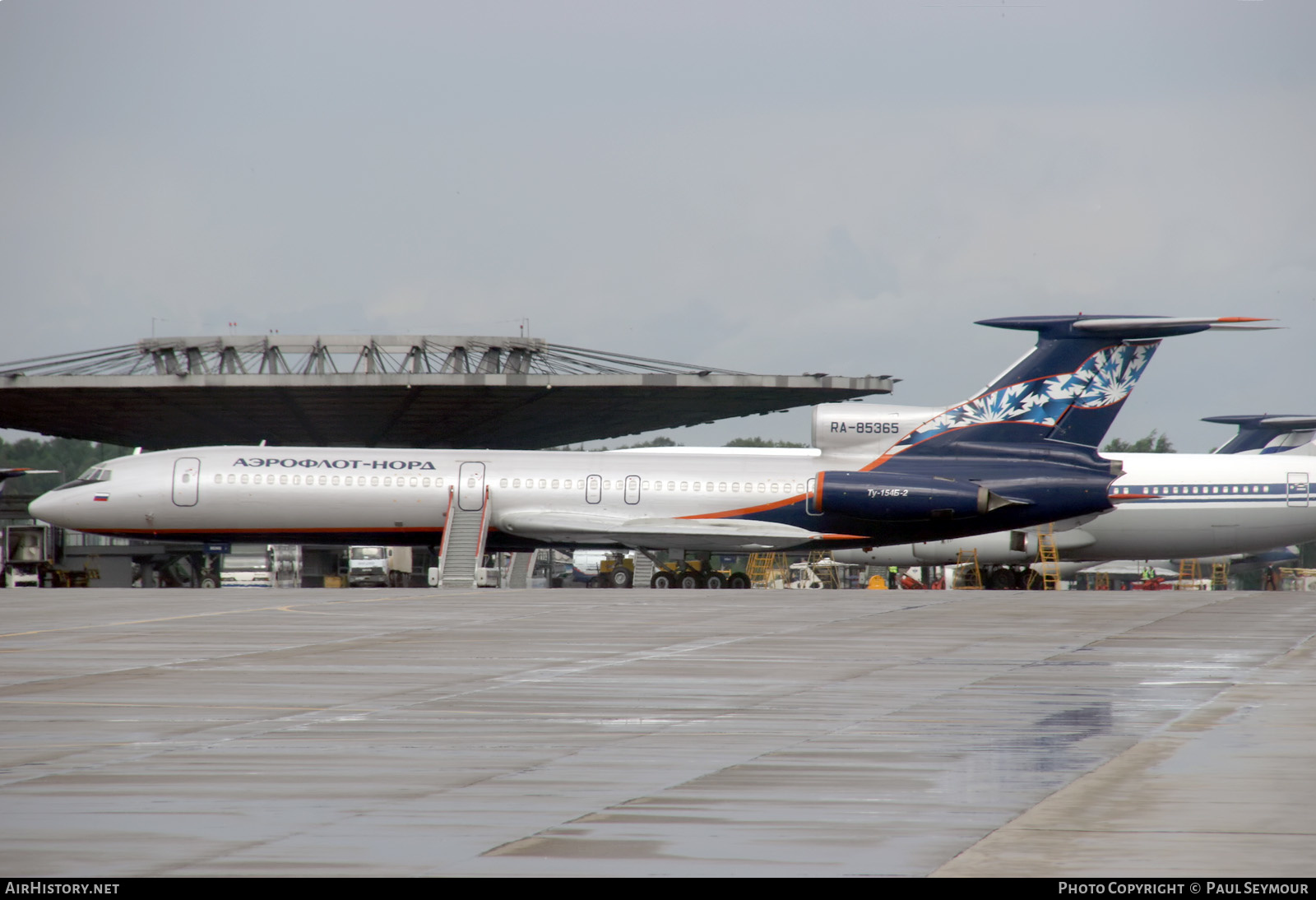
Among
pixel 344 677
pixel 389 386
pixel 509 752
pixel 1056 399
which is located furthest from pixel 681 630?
pixel 389 386

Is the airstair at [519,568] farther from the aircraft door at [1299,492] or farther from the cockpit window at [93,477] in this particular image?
the aircraft door at [1299,492]

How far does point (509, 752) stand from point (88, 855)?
3.36 meters

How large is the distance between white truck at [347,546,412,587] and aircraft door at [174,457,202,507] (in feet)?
47.9

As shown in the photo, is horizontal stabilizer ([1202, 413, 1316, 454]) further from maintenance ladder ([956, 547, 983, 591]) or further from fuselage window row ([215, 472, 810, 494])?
fuselage window row ([215, 472, 810, 494])

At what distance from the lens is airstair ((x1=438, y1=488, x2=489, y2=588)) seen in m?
37.5

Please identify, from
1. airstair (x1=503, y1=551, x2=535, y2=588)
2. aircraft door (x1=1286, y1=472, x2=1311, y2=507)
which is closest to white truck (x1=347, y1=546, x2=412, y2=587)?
airstair (x1=503, y1=551, x2=535, y2=588)

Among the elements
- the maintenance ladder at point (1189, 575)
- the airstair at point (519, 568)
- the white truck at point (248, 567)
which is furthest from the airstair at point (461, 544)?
the maintenance ladder at point (1189, 575)

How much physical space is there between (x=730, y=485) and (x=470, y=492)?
7.21 m

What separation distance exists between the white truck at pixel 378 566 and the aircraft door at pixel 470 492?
1491 centimetres

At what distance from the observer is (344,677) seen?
542 inches

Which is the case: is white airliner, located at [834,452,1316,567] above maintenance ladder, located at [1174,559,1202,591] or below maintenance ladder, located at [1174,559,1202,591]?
above

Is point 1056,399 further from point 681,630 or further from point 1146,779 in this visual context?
point 1146,779

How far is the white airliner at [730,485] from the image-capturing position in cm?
3669

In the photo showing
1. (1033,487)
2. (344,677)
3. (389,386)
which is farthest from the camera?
(389,386)
